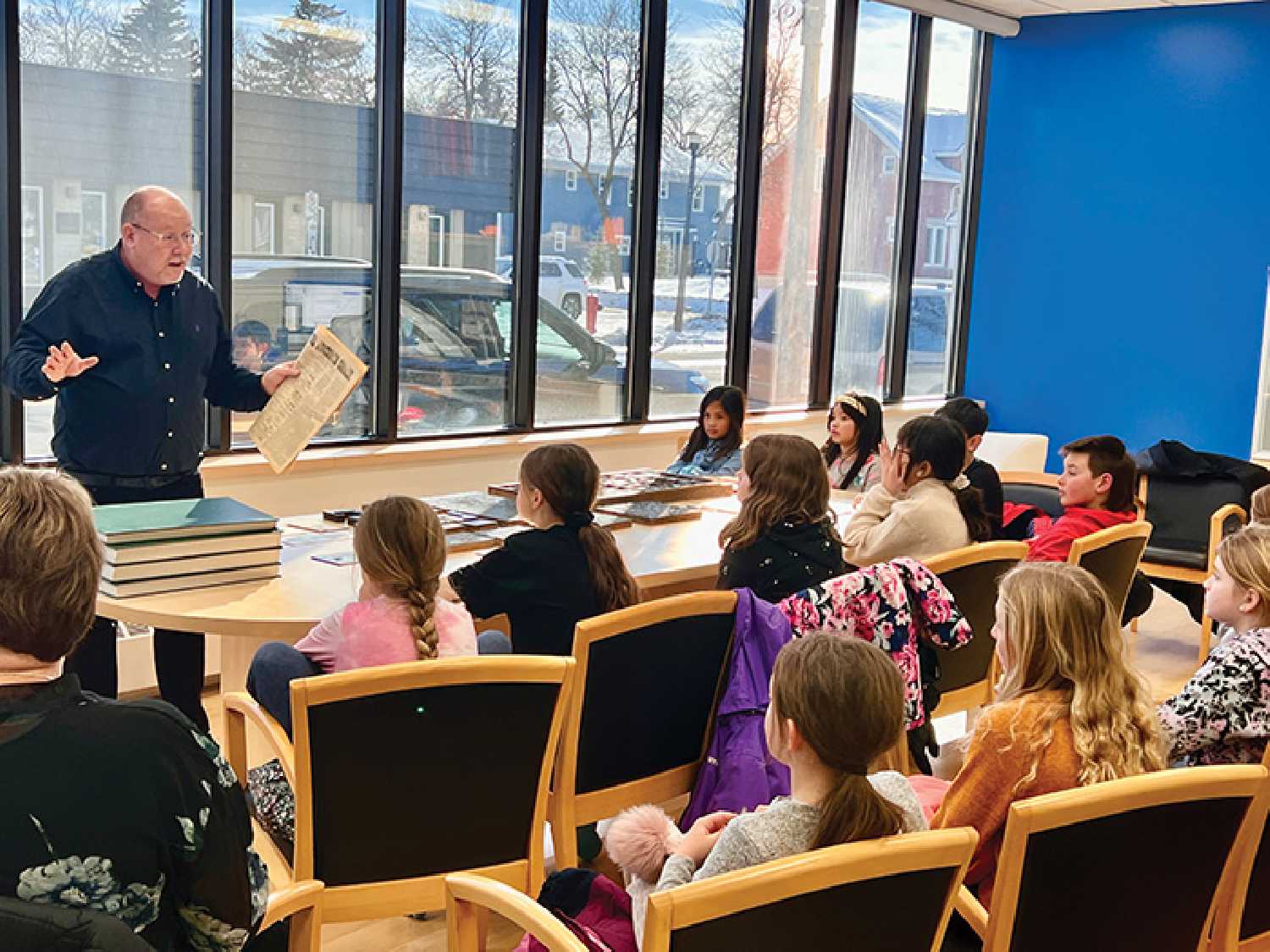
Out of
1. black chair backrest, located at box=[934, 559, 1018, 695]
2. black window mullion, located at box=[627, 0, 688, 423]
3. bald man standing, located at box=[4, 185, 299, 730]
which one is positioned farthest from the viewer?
black window mullion, located at box=[627, 0, 688, 423]

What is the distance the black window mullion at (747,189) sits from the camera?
7730 mm

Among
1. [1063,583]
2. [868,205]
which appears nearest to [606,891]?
[1063,583]

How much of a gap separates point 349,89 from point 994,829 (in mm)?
4734

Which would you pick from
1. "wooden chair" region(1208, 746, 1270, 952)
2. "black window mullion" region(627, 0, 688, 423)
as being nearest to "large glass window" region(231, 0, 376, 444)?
"black window mullion" region(627, 0, 688, 423)

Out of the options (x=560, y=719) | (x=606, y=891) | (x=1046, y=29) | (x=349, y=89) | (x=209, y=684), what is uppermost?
(x=1046, y=29)

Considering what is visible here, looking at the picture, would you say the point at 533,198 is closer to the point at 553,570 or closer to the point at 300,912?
the point at 553,570

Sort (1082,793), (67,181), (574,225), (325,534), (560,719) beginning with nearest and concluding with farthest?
(1082,793) < (560,719) < (325,534) < (67,181) < (574,225)

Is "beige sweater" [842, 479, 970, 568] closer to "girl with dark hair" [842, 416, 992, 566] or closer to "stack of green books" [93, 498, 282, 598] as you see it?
"girl with dark hair" [842, 416, 992, 566]

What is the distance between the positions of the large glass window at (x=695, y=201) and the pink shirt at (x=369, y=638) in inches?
191

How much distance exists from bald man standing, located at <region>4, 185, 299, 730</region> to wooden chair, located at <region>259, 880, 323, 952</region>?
2.07 metres

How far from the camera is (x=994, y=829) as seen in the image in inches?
90.3

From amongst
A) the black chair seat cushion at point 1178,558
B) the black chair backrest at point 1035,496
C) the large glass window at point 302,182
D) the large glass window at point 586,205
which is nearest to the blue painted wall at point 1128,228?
the black chair seat cushion at point 1178,558

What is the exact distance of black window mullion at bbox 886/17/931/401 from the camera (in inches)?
351

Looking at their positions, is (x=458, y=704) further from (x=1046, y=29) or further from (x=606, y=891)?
(x=1046, y=29)
